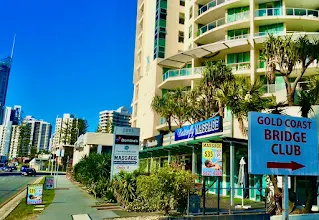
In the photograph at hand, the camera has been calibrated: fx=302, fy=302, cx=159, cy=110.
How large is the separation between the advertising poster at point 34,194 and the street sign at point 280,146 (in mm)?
13245

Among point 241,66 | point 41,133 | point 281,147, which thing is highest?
point 41,133

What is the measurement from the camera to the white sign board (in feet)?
57.7

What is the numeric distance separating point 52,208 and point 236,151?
12877 mm

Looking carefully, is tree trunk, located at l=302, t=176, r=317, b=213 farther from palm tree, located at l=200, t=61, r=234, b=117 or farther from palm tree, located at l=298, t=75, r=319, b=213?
A: palm tree, located at l=200, t=61, r=234, b=117

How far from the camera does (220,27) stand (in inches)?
1430

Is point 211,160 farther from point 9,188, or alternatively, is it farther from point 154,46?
point 154,46

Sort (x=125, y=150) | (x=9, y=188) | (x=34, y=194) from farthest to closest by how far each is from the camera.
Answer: (x=9, y=188) < (x=125, y=150) < (x=34, y=194)

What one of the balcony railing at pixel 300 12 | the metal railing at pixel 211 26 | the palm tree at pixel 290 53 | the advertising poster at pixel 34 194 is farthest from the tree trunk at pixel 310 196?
the metal railing at pixel 211 26

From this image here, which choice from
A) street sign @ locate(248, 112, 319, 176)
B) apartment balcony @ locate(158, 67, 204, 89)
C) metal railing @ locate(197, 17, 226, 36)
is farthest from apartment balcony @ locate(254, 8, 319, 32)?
street sign @ locate(248, 112, 319, 176)

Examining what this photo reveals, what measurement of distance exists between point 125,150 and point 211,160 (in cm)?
683

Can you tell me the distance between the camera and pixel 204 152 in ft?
41.7

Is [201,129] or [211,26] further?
[211,26]

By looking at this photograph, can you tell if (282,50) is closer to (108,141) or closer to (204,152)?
(204,152)

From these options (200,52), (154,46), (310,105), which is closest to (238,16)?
(200,52)
